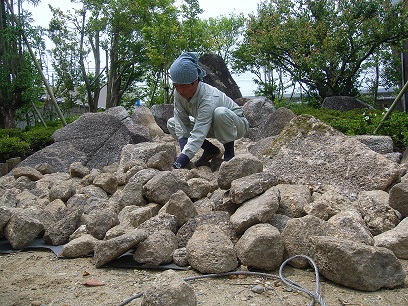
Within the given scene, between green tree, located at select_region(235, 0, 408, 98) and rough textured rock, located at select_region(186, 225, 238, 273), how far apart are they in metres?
9.02

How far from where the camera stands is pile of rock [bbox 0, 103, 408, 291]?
7.56ft

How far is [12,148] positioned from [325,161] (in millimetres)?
4730

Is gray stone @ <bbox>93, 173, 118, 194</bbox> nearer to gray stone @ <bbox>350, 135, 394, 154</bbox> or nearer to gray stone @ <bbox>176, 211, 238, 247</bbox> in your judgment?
gray stone @ <bbox>176, 211, 238, 247</bbox>

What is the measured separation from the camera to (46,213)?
3281 millimetres

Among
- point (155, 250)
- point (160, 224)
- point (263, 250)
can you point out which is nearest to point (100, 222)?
point (160, 224)

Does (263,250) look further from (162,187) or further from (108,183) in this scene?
(108,183)

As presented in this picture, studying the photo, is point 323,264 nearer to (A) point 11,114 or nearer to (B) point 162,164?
(B) point 162,164

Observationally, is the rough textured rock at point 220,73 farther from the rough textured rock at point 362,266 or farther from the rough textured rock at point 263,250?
the rough textured rock at point 362,266

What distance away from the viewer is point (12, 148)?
6.39m

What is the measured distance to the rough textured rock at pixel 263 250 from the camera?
2.30m

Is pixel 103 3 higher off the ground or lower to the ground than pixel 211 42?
higher

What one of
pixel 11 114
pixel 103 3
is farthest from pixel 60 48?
pixel 11 114

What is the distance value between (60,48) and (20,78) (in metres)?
9.03

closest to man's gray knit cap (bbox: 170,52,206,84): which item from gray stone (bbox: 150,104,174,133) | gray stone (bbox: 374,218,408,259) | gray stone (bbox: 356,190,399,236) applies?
gray stone (bbox: 356,190,399,236)
